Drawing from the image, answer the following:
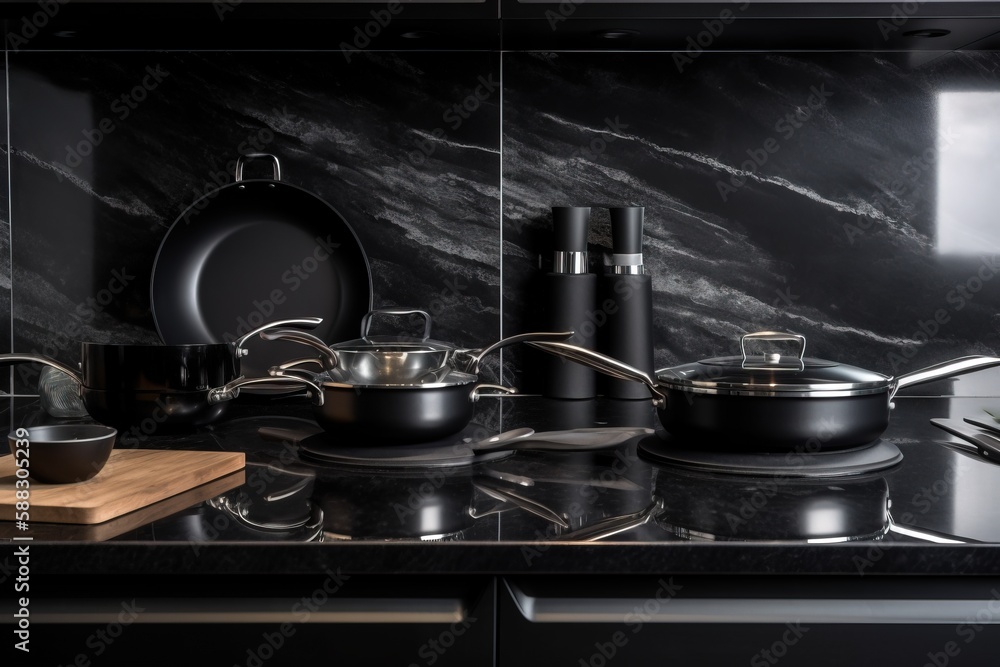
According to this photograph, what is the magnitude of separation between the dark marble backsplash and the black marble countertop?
61 cm

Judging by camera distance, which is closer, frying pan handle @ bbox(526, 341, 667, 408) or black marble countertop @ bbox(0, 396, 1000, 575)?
black marble countertop @ bbox(0, 396, 1000, 575)

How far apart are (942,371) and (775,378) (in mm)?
248

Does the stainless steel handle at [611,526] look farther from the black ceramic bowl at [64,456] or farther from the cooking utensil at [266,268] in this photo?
the cooking utensil at [266,268]

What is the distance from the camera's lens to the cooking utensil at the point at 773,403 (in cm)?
91

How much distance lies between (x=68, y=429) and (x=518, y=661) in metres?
0.52

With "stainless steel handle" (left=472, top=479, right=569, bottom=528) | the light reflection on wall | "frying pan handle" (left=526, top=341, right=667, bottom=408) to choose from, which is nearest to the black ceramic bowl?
"stainless steel handle" (left=472, top=479, right=569, bottom=528)

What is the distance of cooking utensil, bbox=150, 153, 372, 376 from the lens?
150 cm

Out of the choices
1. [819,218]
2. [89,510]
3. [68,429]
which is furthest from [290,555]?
[819,218]

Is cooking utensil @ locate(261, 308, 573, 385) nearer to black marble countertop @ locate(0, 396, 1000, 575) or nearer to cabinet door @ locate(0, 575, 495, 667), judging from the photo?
black marble countertop @ locate(0, 396, 1000, 575)

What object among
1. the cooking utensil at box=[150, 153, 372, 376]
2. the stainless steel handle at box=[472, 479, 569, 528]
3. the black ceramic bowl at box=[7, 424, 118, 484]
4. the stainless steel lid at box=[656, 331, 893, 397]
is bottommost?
the stainless steel handle at box=[472, 479, 569, 528]

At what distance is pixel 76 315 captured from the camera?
152 cm

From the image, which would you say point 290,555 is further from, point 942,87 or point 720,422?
point 942,87

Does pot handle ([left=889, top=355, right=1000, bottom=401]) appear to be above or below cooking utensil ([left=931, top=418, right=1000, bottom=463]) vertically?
above

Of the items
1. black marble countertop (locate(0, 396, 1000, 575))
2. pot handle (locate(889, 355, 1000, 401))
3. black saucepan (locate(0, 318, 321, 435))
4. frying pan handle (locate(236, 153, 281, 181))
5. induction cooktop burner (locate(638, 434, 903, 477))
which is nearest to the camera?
black marble countertop (locate(0, 396, 1000, 575))
